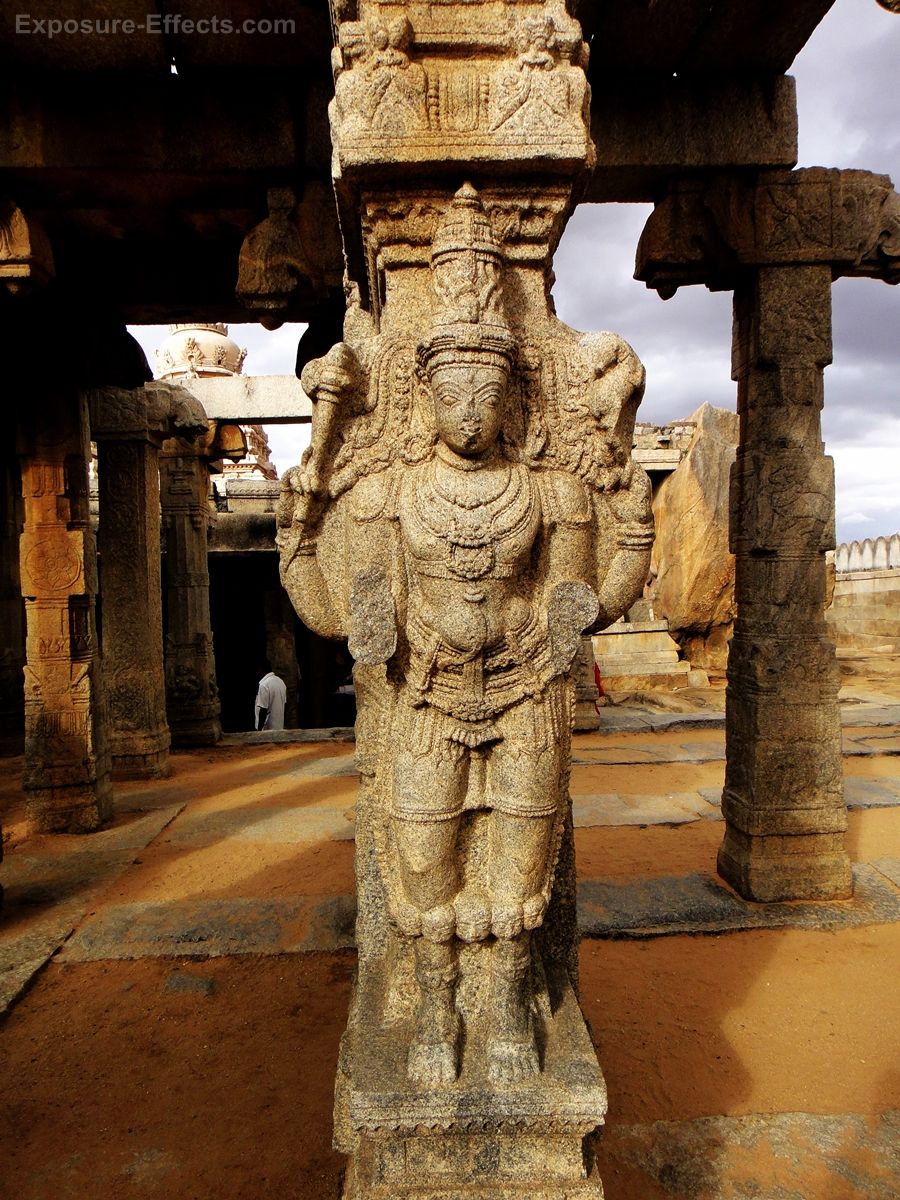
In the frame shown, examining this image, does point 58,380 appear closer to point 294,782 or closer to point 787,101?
point 294,782

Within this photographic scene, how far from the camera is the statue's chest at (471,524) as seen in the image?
1996 mm

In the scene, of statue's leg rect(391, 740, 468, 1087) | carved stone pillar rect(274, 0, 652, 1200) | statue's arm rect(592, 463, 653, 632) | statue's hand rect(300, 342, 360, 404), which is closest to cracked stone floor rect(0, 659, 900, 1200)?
carved stone pillar rect(274, 0, 652, 1200)

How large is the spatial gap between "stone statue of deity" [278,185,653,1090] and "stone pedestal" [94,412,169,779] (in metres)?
6.14

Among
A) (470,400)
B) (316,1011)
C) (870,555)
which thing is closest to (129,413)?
(316,1011)

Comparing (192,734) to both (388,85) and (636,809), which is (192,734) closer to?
(636,809)

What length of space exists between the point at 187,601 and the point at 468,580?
27.2 ft

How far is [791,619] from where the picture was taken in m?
4.52

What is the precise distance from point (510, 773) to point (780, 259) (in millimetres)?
4043

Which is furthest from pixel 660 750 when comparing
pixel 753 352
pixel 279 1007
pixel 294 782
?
pixel 279 1007

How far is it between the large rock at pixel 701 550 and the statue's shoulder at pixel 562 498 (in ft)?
44.2

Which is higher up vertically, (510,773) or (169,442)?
(169,442)

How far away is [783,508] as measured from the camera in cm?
452

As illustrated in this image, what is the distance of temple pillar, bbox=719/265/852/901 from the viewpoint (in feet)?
14.8

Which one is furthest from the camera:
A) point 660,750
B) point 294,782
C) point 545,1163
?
point 660,750
